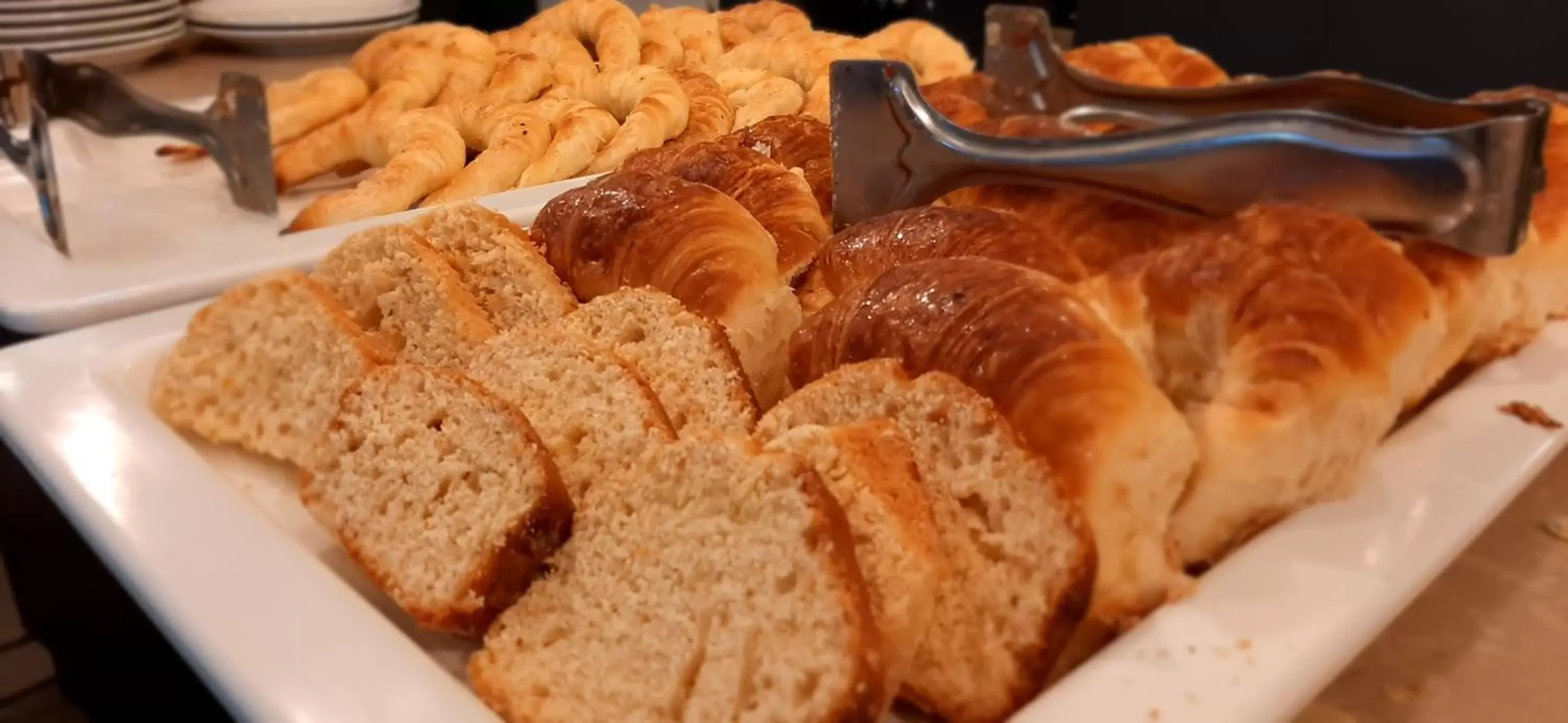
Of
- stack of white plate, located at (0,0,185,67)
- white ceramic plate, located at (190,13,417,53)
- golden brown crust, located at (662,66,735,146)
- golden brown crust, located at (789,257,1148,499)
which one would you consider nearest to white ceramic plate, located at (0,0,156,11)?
stack of white plate, located at (0,0,185,67)

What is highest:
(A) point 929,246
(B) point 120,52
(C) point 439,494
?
(A) point 929,246

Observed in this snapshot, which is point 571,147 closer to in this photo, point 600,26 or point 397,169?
point 397,169

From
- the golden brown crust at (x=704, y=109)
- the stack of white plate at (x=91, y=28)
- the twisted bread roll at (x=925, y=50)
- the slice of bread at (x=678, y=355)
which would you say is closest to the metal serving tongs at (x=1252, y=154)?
the slice of bread at (x=678, y=355)

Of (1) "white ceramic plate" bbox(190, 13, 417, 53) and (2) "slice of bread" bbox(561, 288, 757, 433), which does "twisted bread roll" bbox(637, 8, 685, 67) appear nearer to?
(1) "white ceramic plate" bbox(190, 13, 417, 53)

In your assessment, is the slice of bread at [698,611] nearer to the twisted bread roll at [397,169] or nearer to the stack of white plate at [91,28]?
the twisted bread roll at [397,169]

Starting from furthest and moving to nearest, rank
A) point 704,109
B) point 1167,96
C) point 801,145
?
point 704,109 → point 801,145 → point 1167,96

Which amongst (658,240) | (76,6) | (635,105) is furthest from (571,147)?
(76,6)

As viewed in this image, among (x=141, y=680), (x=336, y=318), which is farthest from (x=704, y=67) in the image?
(x=141, y=680)
